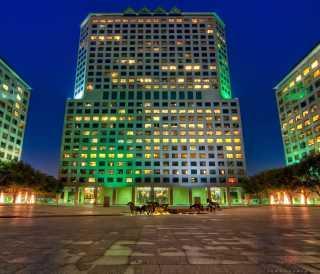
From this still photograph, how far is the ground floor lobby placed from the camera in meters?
93.3

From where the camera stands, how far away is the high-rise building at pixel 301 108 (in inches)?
3322

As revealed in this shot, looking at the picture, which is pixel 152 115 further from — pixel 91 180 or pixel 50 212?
pixel 50 212

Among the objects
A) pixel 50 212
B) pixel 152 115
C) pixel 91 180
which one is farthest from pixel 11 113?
pixel 50 212

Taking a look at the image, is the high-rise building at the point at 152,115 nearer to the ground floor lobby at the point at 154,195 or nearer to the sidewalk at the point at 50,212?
the ground floor lobby at the point at 154,195

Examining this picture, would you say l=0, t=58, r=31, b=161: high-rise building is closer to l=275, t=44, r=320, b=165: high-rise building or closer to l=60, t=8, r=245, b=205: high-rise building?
l=60, t=8, r=245, b=205: high-rise building

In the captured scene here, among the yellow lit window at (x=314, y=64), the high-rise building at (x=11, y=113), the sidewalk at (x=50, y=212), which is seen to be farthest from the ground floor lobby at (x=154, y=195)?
the sidewalk at (x=50, y=212)

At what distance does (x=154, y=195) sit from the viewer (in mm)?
93812

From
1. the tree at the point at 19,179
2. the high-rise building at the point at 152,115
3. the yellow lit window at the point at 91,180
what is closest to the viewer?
the tree at the point at 19,179

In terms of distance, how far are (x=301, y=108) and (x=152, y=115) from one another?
6244 centimetres

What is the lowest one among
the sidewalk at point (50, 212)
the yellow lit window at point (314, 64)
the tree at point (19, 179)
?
the sidewalk at point (50, 212)

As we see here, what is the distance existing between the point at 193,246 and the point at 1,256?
17.2 feet

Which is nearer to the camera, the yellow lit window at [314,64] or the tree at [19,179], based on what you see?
the tree at [19,179]

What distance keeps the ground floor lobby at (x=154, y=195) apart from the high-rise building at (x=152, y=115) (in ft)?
1.34

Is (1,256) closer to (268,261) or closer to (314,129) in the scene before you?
(268,261)
